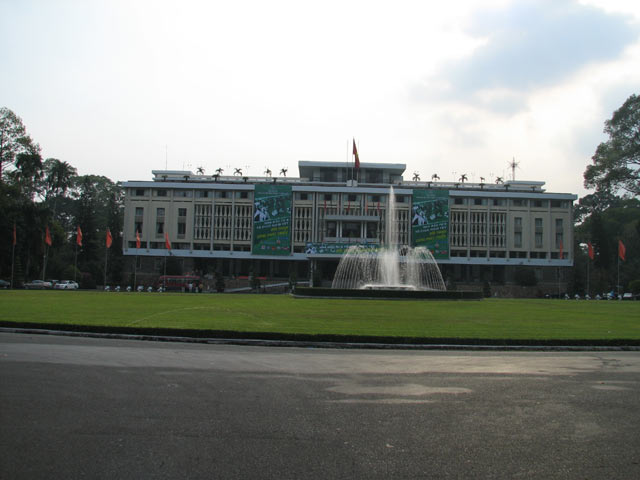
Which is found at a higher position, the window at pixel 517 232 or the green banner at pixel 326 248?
the window at pixel 517 232

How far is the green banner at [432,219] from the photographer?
84.1 meters

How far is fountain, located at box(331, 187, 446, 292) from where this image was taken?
56281 millimetres

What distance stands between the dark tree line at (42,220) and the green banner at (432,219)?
4597 cm

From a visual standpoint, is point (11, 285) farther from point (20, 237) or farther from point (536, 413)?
point (536, 413)

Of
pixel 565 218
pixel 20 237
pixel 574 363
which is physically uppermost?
pixel 565 218

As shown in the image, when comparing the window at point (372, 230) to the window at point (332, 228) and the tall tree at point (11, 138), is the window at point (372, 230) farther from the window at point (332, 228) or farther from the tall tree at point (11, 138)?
the tall tree at point (11, 138)

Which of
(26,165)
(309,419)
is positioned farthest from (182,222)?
(309,419)

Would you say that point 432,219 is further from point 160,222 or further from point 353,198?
point 160,222

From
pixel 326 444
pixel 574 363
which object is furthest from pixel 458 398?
pixel 574 363

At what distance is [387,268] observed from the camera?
55.6 metres

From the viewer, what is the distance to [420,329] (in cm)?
1897

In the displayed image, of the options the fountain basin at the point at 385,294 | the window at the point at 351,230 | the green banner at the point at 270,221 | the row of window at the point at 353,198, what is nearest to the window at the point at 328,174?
the row of window at the point at 353,198

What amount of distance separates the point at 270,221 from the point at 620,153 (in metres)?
49.9

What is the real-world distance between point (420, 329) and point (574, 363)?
6.70 metres
